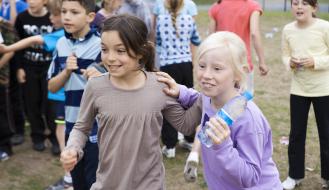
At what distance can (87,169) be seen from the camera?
3.27 metres

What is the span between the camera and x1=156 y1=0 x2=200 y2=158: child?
4957 millimetres

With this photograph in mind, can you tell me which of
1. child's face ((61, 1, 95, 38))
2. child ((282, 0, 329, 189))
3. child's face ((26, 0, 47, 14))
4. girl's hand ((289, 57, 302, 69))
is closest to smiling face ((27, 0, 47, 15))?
child's face ((26, 0, 47, 14))

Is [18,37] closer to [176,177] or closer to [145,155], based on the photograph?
[176,177]

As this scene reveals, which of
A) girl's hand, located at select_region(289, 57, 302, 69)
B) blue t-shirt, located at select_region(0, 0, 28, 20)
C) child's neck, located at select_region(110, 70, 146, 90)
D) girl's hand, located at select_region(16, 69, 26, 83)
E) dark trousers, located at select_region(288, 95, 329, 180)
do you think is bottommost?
dark trousers, located at select_region(288, 95, 329, 180)

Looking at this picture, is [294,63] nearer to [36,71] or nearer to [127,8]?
Answer: [127,8]

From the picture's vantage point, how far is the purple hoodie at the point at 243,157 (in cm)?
196

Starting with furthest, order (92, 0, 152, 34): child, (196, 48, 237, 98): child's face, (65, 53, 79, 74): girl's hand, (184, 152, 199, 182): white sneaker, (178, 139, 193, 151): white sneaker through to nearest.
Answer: (178, 139, 193, 151): white sneaker, (92, 0, 152, 34): child, (184, 152, 199, 182): white sneaker, (65, 53, 79, 74): girl's hand, (196, 48, 237, 98): child's face

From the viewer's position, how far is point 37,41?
420cm

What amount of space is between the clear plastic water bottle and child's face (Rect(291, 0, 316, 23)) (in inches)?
83.8

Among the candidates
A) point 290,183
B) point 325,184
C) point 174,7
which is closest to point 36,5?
point 174,7

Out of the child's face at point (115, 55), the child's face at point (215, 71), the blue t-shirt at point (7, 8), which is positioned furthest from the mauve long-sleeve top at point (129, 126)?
the blue t-shirt at point (7, 8)

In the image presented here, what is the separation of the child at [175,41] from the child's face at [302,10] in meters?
1.32

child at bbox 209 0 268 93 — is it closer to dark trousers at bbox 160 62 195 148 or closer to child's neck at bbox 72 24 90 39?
dark trousers at bbox 160 62 195 148

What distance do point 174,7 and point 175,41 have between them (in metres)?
0.35
